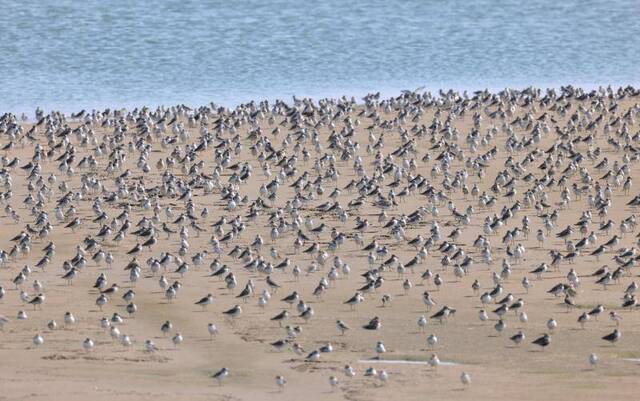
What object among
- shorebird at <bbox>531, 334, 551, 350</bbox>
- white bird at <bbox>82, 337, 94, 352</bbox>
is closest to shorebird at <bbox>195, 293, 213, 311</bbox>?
white bird at <bbox>82, 337, 94, 352</bbox>

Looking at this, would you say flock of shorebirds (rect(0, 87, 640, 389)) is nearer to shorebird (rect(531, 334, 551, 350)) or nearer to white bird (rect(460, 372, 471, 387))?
shorebird (rect(531, 334, 551, 350))

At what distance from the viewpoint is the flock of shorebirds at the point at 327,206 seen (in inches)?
1208

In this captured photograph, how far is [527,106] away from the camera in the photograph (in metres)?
52.5

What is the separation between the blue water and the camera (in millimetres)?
64438

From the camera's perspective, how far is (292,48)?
247ft

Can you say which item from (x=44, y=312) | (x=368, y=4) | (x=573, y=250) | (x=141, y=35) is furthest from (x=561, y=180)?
(x=368, y=4)

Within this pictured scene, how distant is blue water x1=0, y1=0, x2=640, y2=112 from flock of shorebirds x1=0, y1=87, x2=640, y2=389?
9812mm

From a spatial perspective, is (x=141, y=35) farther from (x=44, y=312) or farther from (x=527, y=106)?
(x=44, y=312)

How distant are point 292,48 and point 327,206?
1463 inches

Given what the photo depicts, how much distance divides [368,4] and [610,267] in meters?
60.9

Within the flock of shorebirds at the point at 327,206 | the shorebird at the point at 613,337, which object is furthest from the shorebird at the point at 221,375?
the shorebird at the point at 613,337

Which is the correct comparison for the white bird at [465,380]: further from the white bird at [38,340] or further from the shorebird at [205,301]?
the white bird at [38,340]

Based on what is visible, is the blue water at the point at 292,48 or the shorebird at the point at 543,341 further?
the blue water at the point at 292,48

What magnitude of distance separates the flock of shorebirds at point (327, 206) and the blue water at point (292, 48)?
9.81 m
